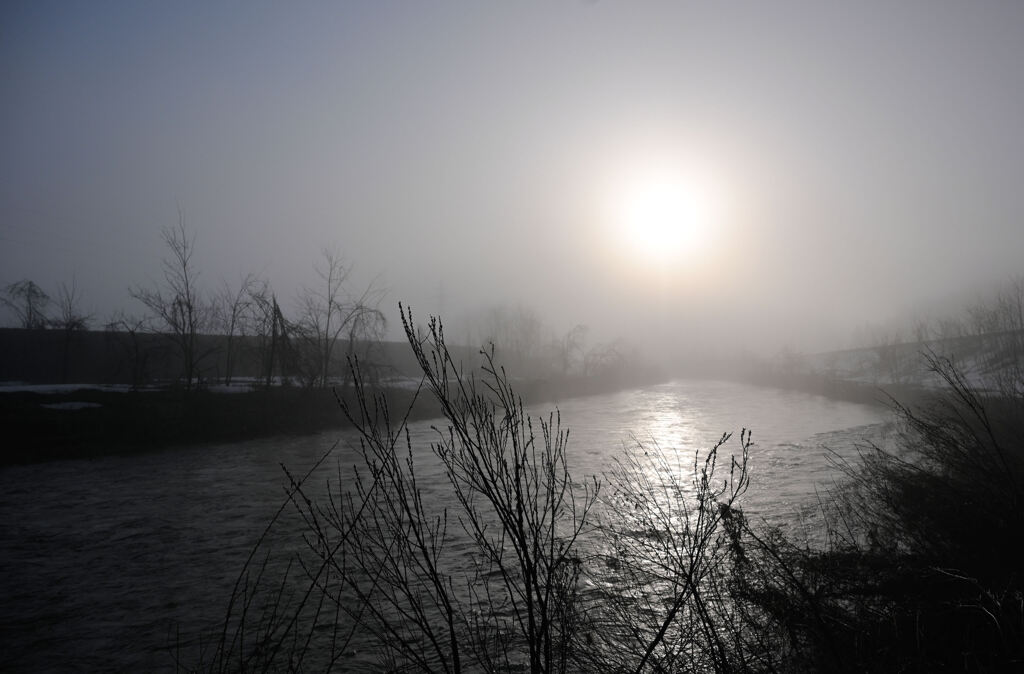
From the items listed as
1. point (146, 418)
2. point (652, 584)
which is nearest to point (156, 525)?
point (652, 584)

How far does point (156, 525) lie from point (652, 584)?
10.2 meters

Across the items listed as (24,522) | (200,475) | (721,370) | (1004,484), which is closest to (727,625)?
(1004,484)

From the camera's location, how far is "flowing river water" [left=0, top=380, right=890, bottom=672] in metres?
6.67

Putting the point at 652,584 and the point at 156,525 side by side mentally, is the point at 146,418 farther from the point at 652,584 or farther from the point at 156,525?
the point at 652,584

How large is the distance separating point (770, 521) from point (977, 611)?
545 centimetres

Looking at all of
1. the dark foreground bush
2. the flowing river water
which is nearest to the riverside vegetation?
the dark foreground bush

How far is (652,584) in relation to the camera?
6.72 meters

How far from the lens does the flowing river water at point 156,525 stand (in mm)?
6668

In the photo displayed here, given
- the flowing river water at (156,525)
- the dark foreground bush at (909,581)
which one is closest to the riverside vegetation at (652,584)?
the dark foreground bush at (909,581)

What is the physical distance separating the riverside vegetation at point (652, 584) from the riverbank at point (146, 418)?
1089 cm

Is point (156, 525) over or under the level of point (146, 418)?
under

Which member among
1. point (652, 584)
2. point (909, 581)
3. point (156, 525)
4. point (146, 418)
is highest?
point (146, 418)

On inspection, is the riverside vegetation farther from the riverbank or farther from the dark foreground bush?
the riverbank

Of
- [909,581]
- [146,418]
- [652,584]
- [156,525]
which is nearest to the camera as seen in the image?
[909,581]
